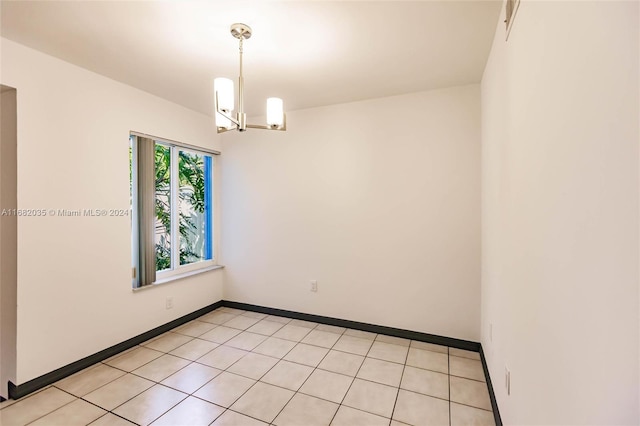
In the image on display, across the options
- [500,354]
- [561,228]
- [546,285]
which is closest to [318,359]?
[500,354]

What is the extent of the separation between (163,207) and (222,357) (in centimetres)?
183

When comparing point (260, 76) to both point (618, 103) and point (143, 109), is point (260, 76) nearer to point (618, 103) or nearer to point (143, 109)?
point (143, 109)

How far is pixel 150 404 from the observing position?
200cm

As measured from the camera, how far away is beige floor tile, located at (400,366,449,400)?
214 centimetres

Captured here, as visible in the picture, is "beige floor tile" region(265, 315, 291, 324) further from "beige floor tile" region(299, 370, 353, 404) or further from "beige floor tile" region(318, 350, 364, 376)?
"beige floor tile" region(299, 370, 353, 404)

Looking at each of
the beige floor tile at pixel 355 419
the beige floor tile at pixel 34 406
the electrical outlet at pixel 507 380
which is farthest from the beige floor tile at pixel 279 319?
the electrical outlet at pixel 507 380

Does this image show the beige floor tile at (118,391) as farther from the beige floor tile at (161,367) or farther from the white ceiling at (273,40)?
the white ceiling at (273,40)

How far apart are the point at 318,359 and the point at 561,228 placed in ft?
7.52

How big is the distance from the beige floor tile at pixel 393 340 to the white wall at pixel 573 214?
4.75 feet

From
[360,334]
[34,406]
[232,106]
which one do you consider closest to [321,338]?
[360,334]

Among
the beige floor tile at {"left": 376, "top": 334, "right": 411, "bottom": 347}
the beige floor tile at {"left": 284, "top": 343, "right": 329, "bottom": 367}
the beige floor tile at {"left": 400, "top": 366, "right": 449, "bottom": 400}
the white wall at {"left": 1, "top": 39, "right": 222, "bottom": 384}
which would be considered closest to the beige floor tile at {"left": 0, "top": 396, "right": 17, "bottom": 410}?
the white wall at {"left": 1, "top": 39, "right": 222, "bottom": 384}

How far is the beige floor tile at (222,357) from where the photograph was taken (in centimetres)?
252

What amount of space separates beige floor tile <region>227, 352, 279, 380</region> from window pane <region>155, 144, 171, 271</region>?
1526mm

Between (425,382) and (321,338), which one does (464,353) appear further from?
(321,338)
